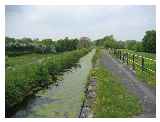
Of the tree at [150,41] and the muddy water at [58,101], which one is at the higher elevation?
the tree at [150,41]

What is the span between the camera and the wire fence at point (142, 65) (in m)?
8.56

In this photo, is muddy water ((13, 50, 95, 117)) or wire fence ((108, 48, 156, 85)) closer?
muddy water ((13, 50, 95, 117))

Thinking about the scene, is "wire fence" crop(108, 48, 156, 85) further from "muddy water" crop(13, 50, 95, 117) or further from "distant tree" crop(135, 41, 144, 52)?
"muddy water" crop(13, 50, 95, 117)

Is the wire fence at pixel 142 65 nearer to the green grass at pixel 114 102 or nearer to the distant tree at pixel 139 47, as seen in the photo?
the distant tree at pixel 139 47

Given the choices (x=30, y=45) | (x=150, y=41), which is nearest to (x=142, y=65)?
(x=150, y=41)

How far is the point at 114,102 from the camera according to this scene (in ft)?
24.9

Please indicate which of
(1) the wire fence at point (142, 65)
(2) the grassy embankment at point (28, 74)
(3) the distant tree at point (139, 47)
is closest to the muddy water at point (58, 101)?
(2) the grassy embankment at point (28, 74)

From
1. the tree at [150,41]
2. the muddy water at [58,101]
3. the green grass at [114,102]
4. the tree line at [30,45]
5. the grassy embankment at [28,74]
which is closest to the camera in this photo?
the green grass at [114,102]

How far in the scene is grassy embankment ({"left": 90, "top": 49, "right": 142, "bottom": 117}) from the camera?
7.07m

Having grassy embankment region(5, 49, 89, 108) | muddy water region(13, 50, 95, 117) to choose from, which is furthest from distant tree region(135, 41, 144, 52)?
grassy embankment region(5, 49, 89, 108)

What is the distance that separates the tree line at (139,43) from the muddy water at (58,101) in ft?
3.52

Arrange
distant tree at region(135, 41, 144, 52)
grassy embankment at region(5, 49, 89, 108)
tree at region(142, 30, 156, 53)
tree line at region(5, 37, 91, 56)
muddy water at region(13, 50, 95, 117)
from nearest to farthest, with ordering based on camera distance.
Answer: muddy water at region(13, 50, 95, 117) < grassy embankment at region(5, 49, 89, 108) < tree at region(142, 30, 156, 53) < tree line at region(5, 37, 91, 56) < distant tree at region(135, 41, 144, 52)

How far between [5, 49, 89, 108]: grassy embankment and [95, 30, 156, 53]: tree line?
136 centimetres

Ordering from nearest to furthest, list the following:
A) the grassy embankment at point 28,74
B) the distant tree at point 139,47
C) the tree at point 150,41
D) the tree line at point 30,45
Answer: the grassy embankment at point 28,74
the tree at point 150,41
the tree line at point 30,45
the distant tree at point 139,47
